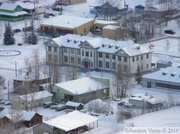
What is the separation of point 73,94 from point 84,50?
363 cm

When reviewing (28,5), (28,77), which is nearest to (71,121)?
(28,77)

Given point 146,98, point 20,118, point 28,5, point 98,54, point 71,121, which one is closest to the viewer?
point 71,121

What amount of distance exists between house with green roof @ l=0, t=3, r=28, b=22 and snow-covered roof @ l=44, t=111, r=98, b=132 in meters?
13.0

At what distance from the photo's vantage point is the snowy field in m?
17.4

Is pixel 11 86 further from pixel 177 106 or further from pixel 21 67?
pixel 177 106

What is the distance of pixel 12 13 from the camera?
2995cm

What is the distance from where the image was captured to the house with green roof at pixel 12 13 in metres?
29.9

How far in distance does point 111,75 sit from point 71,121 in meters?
5.19

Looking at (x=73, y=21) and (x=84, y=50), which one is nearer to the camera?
(x=84, y=50)

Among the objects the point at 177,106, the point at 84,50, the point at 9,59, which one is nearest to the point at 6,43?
the point at 9,59

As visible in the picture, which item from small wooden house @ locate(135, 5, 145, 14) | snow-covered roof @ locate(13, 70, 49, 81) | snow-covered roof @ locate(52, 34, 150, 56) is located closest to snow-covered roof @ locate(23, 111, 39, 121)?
snow-covered roof @ locate(13, 70, 49, 81)

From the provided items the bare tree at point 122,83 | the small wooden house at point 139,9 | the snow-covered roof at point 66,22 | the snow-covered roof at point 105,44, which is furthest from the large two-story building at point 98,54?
the small wooden house at point 139,9

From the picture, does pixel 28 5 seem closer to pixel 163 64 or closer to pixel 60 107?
pixel 163 64

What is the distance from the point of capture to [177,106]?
61.5ft
